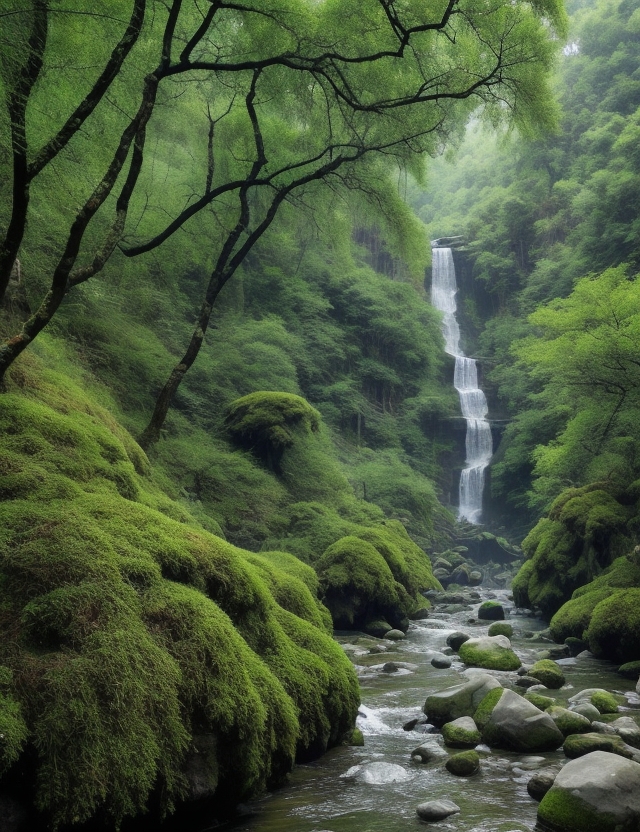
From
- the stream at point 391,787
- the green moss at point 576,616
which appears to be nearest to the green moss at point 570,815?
the stream at point 391,787

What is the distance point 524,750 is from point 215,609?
11.3 ft

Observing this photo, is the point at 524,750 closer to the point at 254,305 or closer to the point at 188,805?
the point at 188,805

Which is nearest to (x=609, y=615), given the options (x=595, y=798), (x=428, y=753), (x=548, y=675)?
(x=548, y=675)

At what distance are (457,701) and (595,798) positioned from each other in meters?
2.74

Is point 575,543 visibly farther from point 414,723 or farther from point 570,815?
point 570,815

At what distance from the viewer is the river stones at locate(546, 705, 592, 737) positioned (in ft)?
20.2

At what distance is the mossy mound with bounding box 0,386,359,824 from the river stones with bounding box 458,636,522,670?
4.46 meters

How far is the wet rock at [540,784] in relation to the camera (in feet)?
15.3

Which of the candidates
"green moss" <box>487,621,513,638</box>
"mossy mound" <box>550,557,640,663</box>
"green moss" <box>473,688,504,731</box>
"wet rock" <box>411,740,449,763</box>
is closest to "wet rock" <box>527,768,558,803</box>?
"wet rock" <box>411,740,449,763</box>

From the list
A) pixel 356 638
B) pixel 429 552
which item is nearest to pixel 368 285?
pixel 429 552

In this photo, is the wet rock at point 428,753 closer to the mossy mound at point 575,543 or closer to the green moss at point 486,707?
the green moss at point 486,707

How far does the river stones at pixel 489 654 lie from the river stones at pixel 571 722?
10.1 feet

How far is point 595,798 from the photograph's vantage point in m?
4.06

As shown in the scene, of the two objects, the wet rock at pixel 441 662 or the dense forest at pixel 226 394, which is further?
the wet rock at pixel 441 662
